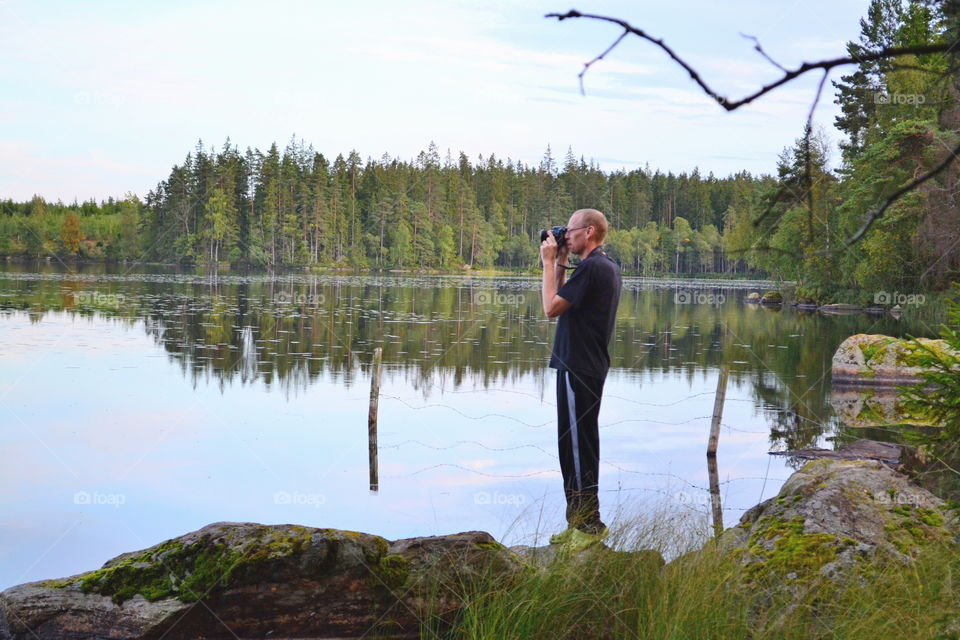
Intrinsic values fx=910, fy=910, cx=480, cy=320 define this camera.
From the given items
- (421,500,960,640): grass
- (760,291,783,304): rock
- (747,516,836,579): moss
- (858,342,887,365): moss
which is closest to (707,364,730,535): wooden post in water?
(858,342,887,365): moss

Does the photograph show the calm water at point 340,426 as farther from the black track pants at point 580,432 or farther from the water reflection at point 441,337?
the black track pants at point 580,432

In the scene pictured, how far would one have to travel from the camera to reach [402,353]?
26250 millimetres

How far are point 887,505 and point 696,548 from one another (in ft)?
4.67

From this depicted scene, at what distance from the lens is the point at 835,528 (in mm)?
4727

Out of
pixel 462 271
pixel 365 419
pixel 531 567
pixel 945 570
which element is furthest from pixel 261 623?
pixel 462 271

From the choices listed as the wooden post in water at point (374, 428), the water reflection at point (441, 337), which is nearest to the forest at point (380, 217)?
the water reflection at point (441, 337)

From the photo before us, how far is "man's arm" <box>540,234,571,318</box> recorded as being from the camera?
19.1ft

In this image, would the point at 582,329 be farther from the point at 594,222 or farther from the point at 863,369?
the point at 863,369

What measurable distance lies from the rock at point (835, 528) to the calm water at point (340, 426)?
0.52m

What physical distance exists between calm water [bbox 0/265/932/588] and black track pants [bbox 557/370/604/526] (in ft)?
1.04

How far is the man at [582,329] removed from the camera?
5.83 m

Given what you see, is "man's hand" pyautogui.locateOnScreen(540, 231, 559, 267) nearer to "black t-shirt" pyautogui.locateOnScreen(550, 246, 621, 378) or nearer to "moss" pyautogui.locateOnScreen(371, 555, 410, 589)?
"black t-shirt" pyautogui.locateOnScreen(550, 246, 621, 378)

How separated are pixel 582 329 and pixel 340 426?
34.1 feet

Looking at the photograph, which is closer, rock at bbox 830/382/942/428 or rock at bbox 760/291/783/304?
rock at bbox 830/382/942/428
